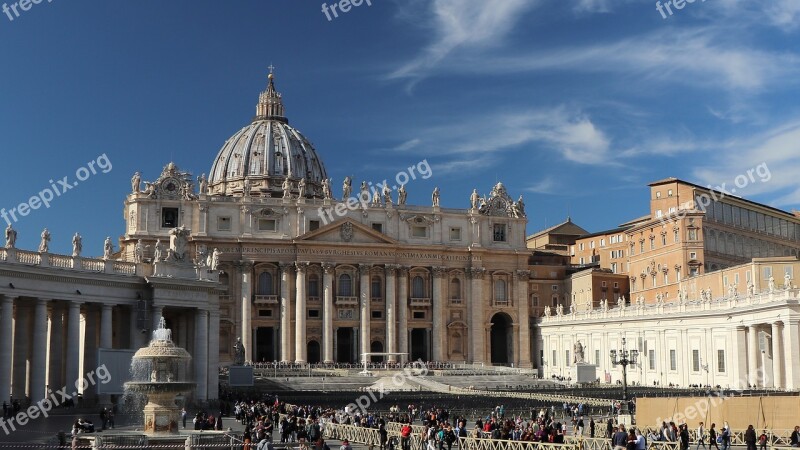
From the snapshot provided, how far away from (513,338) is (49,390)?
62348mm

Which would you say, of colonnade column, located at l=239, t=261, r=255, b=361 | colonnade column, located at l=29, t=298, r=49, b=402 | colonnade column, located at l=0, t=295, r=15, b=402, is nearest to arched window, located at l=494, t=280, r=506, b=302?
colonnade column, located at l=239, t=261, r=255, b=361

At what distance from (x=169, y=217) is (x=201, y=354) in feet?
147

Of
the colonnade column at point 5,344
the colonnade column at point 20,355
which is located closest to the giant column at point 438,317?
the colonnade column at point 20,355

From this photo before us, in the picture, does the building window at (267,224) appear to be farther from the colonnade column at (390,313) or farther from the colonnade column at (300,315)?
the colonnade column at (390,313)

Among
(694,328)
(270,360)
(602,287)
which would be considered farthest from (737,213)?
(270,360)

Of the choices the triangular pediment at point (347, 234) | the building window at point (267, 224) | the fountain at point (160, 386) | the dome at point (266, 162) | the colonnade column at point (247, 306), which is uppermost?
the dome at point (266, 162)

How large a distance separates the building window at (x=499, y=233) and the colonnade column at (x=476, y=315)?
12.9 feet

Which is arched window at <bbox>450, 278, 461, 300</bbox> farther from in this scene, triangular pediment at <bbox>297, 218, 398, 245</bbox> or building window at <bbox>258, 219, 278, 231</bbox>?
building window at <bbox>258, 219, 278, 231</bbox>

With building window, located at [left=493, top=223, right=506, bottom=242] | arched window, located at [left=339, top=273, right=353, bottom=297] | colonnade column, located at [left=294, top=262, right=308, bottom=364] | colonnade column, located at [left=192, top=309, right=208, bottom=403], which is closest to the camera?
colonnade column, located at [left=192, top=309, right=208, bottom=403]

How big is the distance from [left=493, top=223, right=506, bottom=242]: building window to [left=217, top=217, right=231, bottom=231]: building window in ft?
88.7

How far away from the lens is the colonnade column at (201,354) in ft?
153

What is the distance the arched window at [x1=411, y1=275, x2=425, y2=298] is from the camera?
97.2 metres

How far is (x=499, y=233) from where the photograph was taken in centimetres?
10131

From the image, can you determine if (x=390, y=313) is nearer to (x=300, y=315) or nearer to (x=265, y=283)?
(x=300, y=315)
